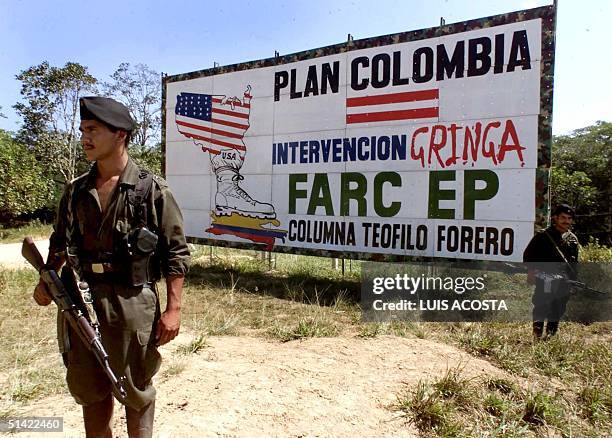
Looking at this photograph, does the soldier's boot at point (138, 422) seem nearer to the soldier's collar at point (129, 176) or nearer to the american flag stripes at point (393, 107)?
the soldier's collar at point (129, 176)

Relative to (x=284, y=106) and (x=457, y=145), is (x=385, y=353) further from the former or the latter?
(x=284, y=106)

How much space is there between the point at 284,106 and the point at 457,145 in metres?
3.02

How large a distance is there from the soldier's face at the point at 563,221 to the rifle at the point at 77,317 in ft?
14.9

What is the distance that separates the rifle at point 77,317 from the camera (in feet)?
6.52

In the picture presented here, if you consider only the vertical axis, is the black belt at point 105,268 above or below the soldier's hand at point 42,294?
above

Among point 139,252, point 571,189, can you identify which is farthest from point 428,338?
point 571,189

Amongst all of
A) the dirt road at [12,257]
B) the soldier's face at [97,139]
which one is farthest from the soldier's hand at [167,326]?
the dirt road at [12,257]

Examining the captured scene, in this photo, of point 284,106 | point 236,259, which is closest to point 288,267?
point 236,259

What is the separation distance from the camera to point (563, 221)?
15.7 feet

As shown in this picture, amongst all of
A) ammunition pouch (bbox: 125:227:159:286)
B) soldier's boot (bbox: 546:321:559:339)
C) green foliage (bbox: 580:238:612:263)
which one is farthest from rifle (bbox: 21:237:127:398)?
green foliage (bbox: 580:238:612:263)

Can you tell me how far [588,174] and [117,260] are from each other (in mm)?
20834

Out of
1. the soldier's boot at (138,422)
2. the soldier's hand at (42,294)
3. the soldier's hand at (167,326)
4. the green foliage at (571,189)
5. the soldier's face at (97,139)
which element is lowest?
the soldier's boot at (138,422)

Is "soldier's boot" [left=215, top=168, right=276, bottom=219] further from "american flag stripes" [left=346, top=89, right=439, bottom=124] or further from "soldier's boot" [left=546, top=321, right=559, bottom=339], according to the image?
"soldier's boot" [left=546, top=321, right=559, bottom=339]

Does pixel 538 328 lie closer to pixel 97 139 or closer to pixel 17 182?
pixel 97 139
